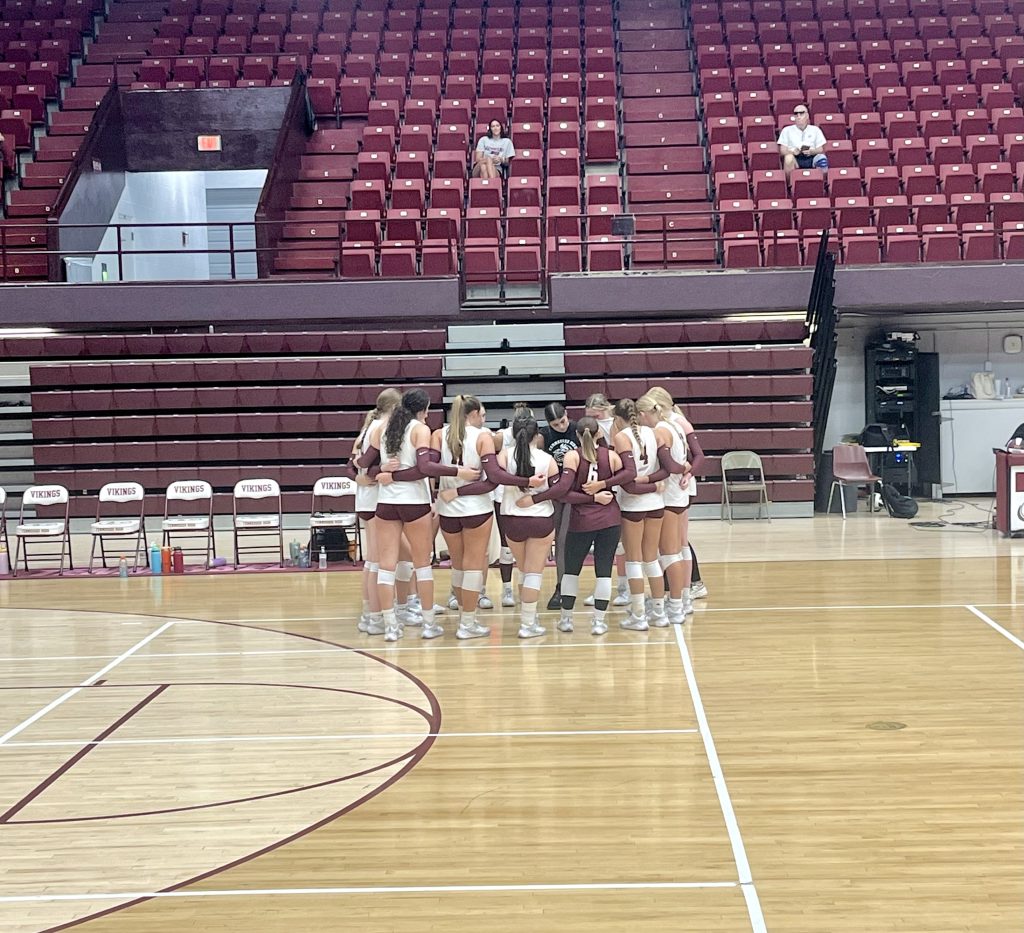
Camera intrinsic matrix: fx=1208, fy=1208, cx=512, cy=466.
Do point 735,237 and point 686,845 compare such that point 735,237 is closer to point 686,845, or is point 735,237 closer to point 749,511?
point 749,511

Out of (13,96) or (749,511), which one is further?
(13,96)

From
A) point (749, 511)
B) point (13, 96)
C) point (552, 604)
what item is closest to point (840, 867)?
point (552, 604)

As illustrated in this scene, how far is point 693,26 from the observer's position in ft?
67.1

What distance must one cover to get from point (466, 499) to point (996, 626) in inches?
150

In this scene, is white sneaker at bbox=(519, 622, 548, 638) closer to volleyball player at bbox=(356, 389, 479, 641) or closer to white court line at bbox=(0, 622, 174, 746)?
volleyball player at bbox=(356, 389, 479, 641)

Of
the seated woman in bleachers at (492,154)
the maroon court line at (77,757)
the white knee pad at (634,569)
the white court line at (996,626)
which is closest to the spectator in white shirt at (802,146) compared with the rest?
the seated woman in bleachers at (492,154)

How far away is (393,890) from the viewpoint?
4.26 metres

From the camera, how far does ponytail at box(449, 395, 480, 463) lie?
7887 millimetres

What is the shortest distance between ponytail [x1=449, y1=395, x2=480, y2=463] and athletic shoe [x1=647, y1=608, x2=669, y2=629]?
1.84m

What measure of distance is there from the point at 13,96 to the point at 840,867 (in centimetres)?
1825

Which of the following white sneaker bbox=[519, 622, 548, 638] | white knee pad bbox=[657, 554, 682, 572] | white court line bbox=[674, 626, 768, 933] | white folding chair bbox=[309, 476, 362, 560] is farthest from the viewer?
white folding chair bbox=[309, 476, 362, 560]

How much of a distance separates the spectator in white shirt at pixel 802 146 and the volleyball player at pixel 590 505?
32.7 feet

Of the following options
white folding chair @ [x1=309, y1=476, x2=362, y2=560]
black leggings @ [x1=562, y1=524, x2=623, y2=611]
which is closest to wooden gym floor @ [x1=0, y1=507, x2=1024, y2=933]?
black leggings @ [x1=562, y1=524, x2=623, y2=611]

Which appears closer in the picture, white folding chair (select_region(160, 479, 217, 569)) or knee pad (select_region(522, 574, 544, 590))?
knee pad (select_region(522, 574, 544, 590))
